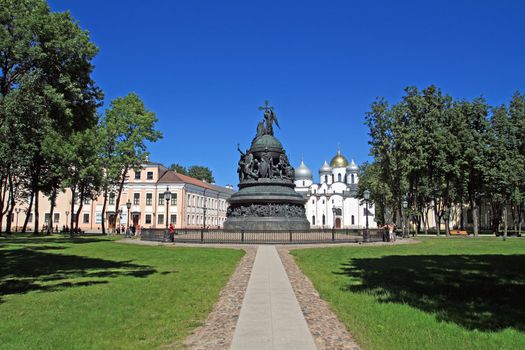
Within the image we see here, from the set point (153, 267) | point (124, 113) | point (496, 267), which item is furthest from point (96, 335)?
point (124, 113)

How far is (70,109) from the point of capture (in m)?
19.9

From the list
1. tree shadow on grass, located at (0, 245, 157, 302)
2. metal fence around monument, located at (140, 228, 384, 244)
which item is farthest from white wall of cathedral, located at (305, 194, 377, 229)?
tree shadow on grass, located at (0, 245, 157, 302)

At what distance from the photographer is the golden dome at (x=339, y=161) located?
132750 millimetres

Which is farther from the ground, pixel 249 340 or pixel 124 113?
pixel 124 113

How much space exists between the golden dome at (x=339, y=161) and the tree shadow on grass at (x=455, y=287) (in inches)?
4530

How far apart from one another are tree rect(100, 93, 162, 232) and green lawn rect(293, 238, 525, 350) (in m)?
30.1

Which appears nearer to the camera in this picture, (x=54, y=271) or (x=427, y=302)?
(x=427, y=302)

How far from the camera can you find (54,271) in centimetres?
1503

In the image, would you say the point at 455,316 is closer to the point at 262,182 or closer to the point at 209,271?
the point at 209,271

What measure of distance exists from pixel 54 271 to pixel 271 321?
10.4 meters

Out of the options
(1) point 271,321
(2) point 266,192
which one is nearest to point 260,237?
(2) point 266,192

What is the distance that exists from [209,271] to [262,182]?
21.3m

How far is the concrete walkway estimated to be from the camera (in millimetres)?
6328

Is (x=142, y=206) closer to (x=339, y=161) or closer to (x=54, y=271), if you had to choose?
(x=54, y=271)
